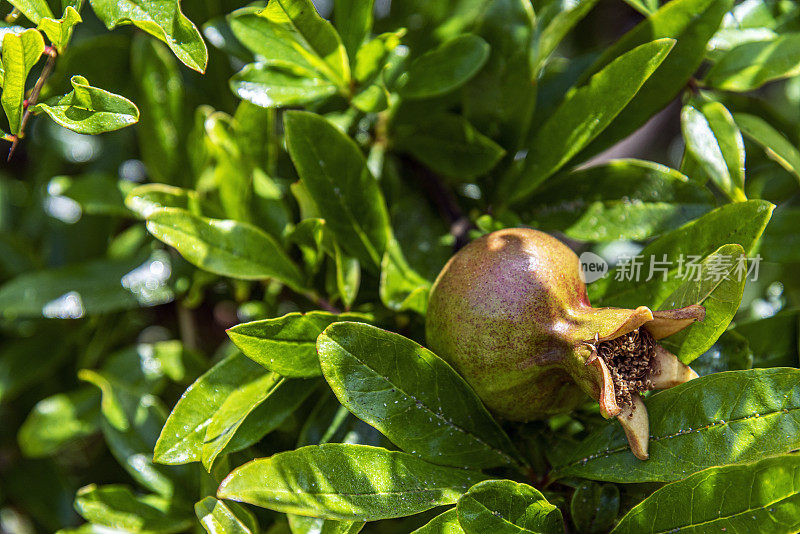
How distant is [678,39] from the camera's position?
84cm

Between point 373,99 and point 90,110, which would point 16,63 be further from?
point 373,99

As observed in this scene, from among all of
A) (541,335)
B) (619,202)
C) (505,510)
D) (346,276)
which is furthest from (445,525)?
(619,202)

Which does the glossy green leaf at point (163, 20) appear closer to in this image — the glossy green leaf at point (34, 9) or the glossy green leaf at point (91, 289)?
the glossy green leaf at point (34, 9)

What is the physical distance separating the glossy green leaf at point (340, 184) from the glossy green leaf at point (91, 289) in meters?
0.35

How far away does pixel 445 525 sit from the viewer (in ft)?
2.16

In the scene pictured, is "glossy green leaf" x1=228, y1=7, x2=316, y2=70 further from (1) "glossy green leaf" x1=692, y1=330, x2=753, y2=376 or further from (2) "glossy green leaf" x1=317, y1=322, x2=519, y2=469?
(1) "glossy green leaf" x1=692, y1=330, x2=753, y2=376

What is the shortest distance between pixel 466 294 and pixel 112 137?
838 millimetres

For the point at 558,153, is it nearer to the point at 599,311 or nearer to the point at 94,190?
the point at 599,311

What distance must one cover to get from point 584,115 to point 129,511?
75 centimetres

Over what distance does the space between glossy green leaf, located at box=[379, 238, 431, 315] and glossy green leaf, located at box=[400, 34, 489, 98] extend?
20 centimetres

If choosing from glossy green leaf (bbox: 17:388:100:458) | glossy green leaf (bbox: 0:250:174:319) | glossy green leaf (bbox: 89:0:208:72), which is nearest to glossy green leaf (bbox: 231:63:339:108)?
glossy green leaf (bbox: 89:0:208:72)

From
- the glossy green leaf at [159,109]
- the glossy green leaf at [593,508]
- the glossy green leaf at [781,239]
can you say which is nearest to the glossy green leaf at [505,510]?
the glossy green leaf at [593,508]

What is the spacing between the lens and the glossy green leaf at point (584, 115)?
752 mm

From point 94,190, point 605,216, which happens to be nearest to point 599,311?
point 605,216
